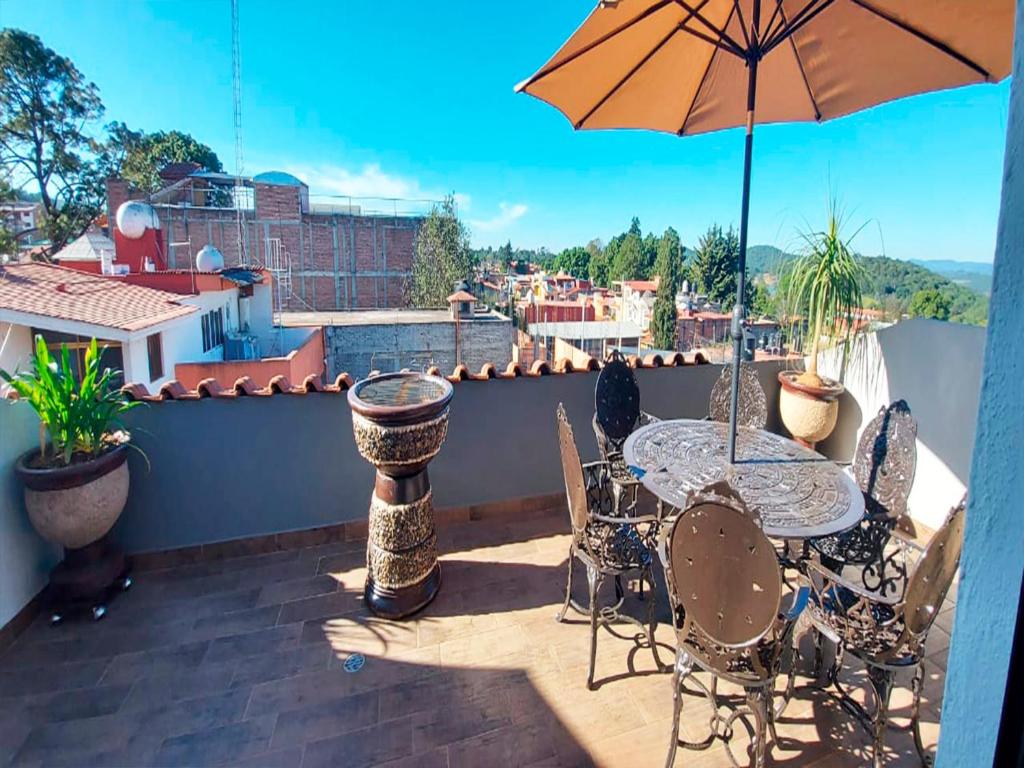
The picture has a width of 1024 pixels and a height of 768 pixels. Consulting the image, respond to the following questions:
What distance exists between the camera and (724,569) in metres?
1.46

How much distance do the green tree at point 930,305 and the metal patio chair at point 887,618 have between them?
230 cm

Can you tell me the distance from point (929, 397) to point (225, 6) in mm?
19503

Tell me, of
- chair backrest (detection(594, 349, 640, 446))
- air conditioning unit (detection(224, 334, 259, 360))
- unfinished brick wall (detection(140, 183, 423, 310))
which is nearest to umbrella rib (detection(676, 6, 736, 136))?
chair backrest (detection(594, 349, 640, 446))

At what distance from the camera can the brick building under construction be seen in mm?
23141

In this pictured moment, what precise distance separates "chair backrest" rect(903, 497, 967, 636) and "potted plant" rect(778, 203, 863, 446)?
2329 millimetres

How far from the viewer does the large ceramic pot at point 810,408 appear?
146 inches

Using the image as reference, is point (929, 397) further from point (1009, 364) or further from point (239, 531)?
point (239, 531)

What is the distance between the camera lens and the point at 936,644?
7.80 feet

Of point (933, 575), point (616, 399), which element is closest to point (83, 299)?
point (616, 399)

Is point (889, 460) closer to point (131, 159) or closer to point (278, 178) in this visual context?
point (278, 178)

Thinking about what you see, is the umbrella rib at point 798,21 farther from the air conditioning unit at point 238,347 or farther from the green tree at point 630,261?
the green tree at point 630,261

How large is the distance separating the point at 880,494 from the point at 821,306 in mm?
1773

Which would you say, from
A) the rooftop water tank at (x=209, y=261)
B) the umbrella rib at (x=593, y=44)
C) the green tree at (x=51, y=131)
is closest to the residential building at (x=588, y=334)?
the rooftop water tank at (x=209, y=261)

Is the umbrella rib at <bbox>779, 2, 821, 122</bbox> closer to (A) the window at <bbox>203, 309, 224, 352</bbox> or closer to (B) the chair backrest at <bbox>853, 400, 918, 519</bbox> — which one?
(B) the chair backrest at <bbox>853, 400, 918, 519</bbox>
